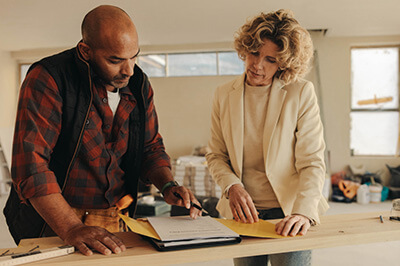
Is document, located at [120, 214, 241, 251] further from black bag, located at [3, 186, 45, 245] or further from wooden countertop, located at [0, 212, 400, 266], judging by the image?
black bag, located at [3, 186, 45, 245]

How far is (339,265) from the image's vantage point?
133 inches

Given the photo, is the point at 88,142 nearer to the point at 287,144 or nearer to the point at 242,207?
the point at 242,207

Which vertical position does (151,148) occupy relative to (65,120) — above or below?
below

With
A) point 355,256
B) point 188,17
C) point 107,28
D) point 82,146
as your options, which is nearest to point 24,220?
point 82,146

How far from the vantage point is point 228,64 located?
24.6 feet

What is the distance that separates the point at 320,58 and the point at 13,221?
20.4ft

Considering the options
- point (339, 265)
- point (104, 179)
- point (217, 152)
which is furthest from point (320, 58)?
point (104, 179)

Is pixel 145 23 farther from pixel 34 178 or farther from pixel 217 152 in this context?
pixel 34 178

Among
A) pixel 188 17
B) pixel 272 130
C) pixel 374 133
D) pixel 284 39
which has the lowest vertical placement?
pixel 374 133

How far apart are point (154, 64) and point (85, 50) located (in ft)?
21.2

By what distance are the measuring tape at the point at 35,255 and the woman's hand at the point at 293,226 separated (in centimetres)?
64

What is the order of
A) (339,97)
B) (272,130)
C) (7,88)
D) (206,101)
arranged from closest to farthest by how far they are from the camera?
(272,130) → (339,97) → (206,101) → (7,88)

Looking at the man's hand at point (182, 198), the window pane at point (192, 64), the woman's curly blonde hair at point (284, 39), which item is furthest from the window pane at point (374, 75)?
the man's hand at point (182, 198)

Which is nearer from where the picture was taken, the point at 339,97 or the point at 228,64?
the point at 339,97
